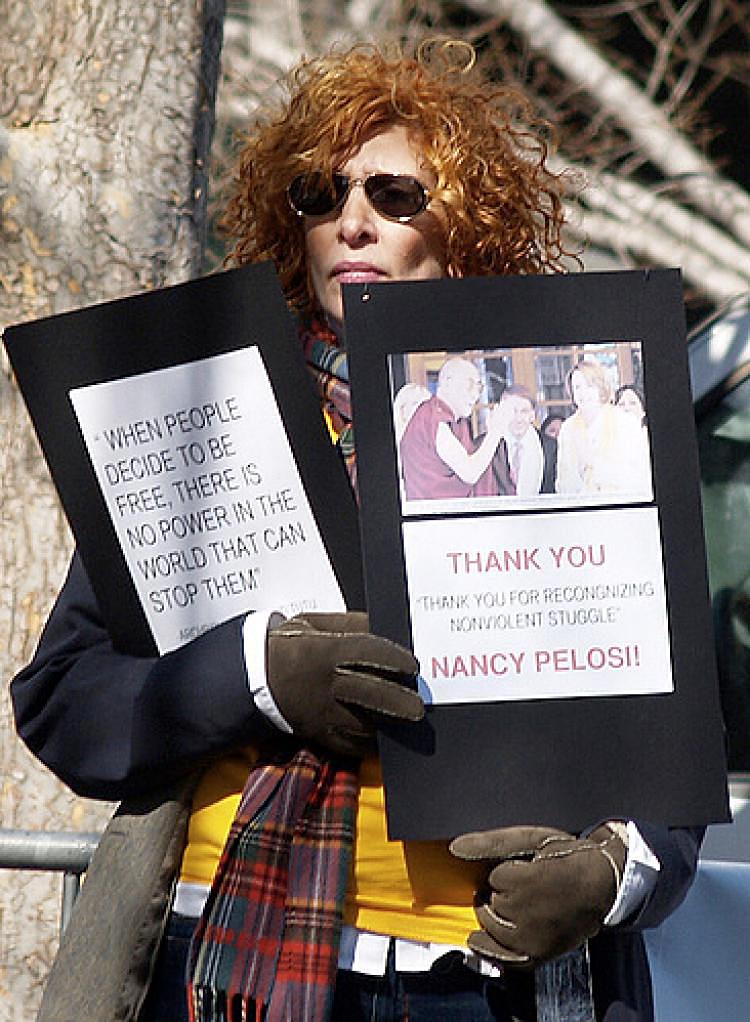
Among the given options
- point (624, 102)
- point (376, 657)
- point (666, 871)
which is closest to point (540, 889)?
point (666, 871)

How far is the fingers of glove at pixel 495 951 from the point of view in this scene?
195 centimetres

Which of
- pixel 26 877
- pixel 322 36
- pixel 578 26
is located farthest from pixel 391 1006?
pixel 578 26

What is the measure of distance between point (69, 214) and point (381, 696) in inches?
69.2

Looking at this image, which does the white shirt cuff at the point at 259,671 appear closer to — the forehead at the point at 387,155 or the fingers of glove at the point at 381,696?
the fingers of glove at the point at 381,696

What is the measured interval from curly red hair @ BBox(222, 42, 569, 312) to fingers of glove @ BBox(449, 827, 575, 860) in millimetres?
815

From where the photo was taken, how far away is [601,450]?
2031 millimetres

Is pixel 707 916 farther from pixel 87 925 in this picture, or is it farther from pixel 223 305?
pixel 223 305

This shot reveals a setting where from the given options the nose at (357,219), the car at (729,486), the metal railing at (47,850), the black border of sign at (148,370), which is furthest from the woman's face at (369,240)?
the car at (729,486)

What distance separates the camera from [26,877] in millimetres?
3369

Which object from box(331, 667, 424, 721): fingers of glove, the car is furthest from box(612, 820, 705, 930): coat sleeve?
the car

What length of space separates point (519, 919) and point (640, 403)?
603mm

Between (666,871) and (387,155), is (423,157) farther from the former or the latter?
(666,871)

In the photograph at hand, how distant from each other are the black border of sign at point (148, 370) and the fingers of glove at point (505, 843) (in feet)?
1.08

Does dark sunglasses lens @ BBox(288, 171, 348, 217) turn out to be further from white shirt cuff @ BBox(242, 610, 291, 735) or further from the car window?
the car window
